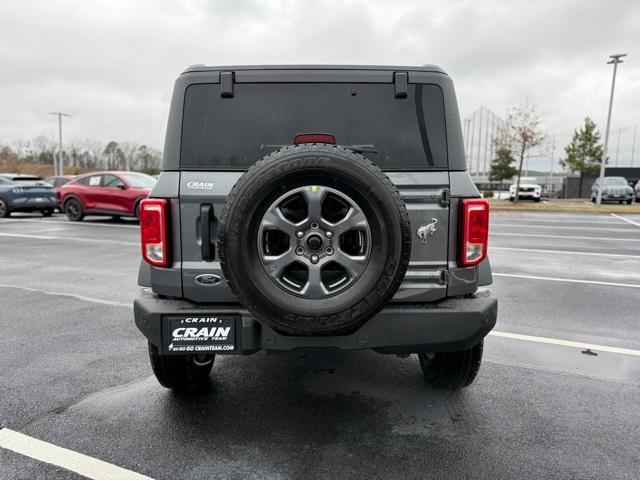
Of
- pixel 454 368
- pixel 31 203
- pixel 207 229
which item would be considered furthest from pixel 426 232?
pixel 31 203

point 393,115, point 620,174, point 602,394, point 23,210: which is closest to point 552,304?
point 602,394

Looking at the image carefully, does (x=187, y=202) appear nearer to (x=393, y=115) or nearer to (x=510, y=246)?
(x=393, y=115)

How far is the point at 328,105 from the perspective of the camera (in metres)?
2.78

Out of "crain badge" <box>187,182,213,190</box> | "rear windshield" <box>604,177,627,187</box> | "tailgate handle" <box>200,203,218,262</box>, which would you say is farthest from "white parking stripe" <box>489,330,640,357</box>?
"rear windshield" <box>604,177,627,187</box>

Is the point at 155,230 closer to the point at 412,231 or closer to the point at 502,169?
the point at 412,231

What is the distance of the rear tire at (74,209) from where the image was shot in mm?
14898

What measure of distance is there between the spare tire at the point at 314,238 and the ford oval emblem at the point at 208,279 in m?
0.31

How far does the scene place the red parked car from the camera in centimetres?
1396

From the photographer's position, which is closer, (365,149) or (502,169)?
(365,149)

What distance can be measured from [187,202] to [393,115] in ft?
4.22

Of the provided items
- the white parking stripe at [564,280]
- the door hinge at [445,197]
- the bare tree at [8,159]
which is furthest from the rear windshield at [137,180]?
the bare tree at [8,159]

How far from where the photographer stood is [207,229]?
2.60 meters

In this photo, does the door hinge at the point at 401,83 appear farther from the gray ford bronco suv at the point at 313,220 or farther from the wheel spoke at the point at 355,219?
the wheel spoke at the point at 355,219

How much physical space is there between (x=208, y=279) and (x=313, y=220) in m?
0.75
